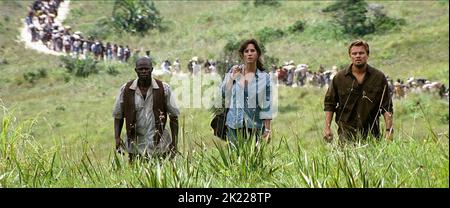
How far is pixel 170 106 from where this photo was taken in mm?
5078

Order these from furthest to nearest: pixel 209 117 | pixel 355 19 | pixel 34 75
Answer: pixel 355 19 → pixel 34 75 → pixel 209 117

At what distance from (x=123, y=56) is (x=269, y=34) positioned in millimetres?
9303

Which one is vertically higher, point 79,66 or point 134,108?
point 134,108

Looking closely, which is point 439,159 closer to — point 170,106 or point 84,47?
point 170,106

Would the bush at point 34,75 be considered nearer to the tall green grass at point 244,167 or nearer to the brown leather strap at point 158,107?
A: the brown leather strap at point 158,107

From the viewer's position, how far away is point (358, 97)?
503 centimetres

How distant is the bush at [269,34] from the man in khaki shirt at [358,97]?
3286 centimetres

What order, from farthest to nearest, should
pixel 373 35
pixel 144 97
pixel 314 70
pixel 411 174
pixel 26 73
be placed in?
1. pixel 373 35
2. pixel 314 70
3. pixel 26 73
4. pixel 144 97
5. pixel 411 174

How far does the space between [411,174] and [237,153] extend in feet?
3.42

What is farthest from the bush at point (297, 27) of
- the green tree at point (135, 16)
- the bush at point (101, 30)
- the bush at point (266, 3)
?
the bush at point (101, 30)

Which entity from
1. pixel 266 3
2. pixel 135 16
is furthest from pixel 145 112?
pixel 266 3

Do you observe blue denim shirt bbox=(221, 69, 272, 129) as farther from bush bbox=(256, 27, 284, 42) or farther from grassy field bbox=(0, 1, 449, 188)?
bush bbox=(256, 27, 284, 42)

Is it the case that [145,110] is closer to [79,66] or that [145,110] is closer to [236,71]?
[236,71]

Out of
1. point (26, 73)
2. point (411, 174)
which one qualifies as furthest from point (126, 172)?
point (26, 73)
